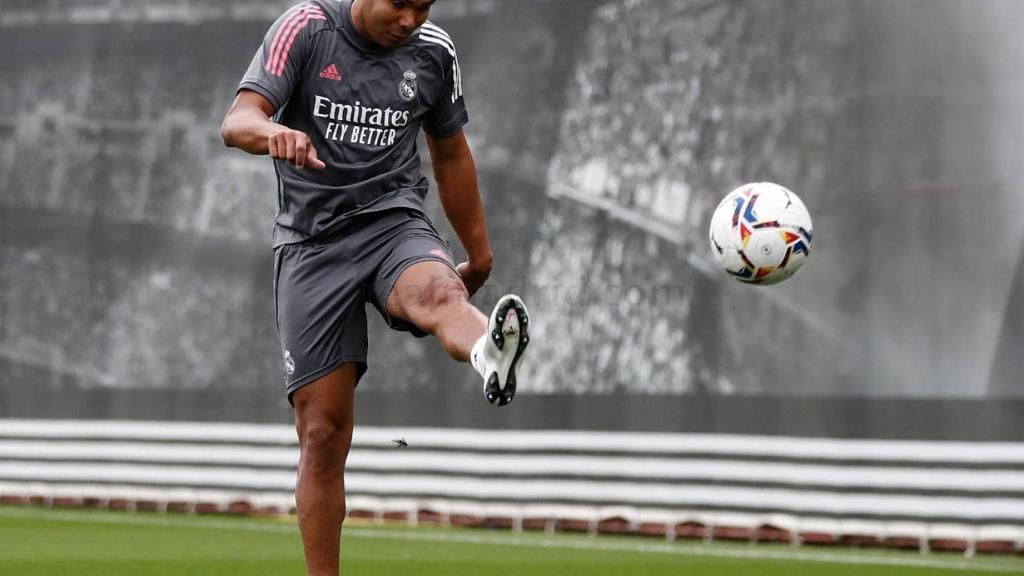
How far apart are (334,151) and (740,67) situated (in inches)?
166

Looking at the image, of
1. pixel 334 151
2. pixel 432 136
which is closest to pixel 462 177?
pixel 432 136

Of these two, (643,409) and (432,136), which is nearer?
(432,136)

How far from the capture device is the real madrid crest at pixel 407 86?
14.4ft

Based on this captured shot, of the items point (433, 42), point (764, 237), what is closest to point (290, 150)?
point (433, 42)

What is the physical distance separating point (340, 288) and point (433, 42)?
89 centimetres

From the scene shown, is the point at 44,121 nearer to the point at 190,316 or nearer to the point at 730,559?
the point at 190,316

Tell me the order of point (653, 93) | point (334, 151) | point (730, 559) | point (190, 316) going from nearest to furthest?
point (334, 151) → point (730, 559) → point (653, 93) → point (190, 316)

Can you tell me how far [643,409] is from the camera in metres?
8.07

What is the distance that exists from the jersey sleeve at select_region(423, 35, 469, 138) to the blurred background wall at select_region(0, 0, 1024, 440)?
11.5 feet

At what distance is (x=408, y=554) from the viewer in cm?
705

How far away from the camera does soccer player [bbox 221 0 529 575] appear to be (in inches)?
163

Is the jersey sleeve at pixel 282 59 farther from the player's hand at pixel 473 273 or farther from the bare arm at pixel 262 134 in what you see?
the player's hand at pixel 473 273

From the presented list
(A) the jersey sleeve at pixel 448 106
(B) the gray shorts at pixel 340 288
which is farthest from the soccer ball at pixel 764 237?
(B) the gray shorts at pixel 340 288

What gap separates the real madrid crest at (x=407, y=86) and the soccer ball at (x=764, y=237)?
1397 mm
